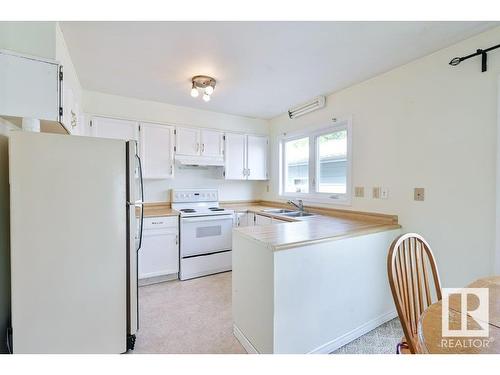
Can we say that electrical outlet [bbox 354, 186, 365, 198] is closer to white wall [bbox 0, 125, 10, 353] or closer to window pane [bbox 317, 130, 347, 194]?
window pane [bbox 317, 130, 347, 194]

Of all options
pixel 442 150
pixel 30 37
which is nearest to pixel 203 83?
pixel 30 37

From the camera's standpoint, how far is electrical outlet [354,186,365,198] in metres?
2.64

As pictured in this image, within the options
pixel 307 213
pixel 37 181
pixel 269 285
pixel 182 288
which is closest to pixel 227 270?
pixel 182 288

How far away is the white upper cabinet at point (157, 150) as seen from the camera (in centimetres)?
324

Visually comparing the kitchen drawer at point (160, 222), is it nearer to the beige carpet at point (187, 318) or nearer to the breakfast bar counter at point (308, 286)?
the beige carpet at point (187, 318)

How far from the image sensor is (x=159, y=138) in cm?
334

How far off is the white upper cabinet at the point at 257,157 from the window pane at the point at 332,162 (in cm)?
114

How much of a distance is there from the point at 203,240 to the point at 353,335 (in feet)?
6.53

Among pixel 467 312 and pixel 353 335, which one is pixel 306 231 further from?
pixel 467 312

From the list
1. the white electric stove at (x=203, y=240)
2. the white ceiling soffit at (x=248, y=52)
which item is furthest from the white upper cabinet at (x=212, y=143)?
the white ceiling soffit at (x=248, y=52)

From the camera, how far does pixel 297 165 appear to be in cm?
371

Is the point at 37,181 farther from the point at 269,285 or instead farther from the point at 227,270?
the point at 227,270
